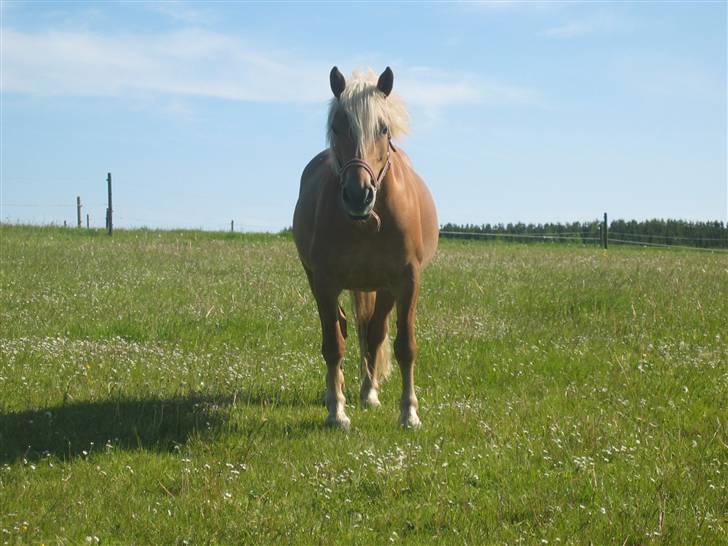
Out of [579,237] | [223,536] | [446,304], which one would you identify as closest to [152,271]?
[446,304]

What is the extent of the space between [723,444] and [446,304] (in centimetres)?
721

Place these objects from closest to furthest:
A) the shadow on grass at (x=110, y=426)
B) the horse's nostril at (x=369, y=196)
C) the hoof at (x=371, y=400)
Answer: the shadow on grass at (x=110, y=426), the horse's nostril at (x=369, y=196), the hoof at (x=371, y=400)

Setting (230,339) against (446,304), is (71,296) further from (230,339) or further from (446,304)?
(446,304)

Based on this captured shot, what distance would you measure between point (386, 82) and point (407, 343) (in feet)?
7.53

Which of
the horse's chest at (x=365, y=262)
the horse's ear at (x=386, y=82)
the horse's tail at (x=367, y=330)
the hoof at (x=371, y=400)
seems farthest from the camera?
the horse's tail at (x=367, y=330)

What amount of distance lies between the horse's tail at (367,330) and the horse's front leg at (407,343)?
0.87 m

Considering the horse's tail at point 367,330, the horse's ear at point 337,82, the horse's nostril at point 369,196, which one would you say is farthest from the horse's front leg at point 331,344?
the horse's ear at point 337,82

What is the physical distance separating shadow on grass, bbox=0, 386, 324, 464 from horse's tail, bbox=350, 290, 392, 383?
4.33 feet

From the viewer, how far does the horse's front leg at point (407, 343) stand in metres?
7.28

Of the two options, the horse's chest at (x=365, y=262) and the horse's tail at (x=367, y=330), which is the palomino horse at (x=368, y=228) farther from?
the horse's tail at (x=367, y=330)

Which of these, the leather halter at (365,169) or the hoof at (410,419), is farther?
the hoof at (410,419)

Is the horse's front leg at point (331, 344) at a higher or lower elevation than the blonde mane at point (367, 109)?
lower

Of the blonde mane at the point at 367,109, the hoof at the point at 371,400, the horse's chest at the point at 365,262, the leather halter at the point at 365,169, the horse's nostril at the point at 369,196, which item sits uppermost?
the blonde mane at the point at 367,109

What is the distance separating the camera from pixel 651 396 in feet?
25.7
